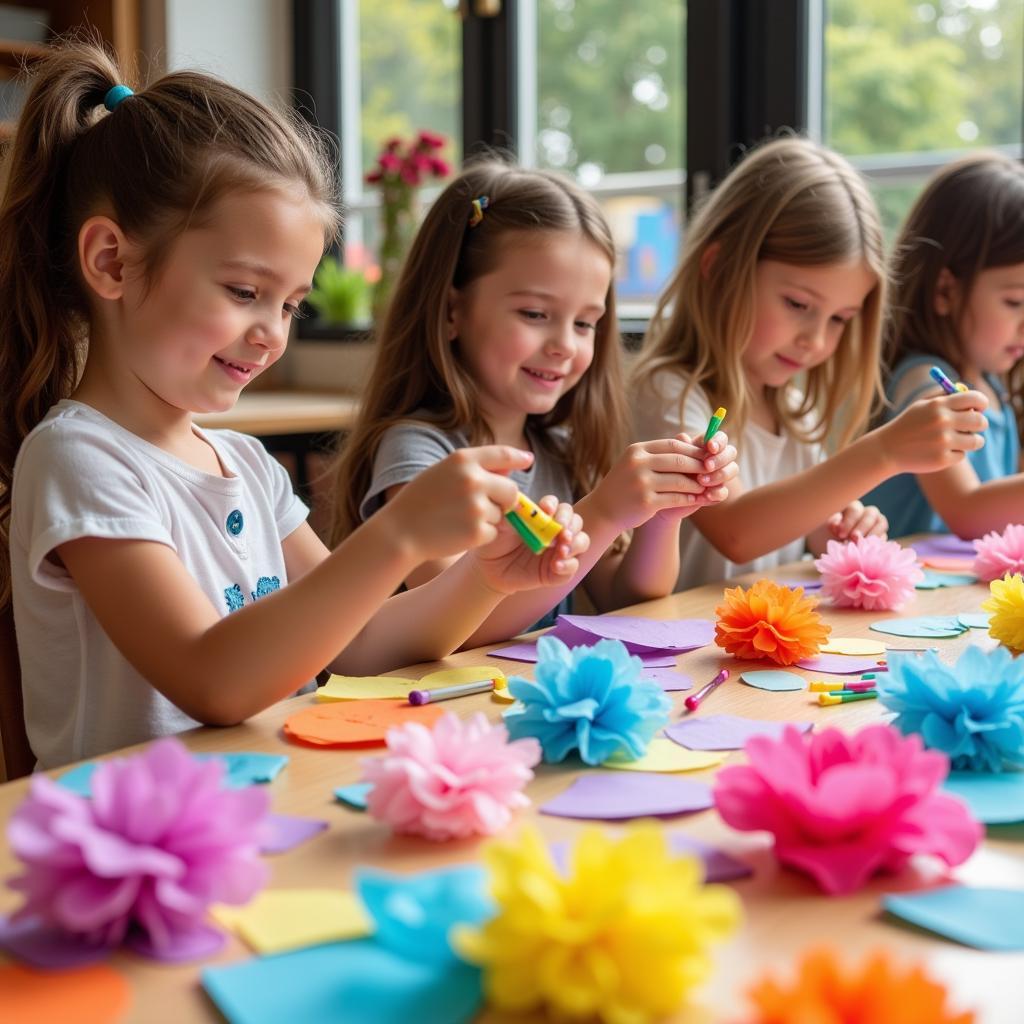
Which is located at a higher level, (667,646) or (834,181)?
(834,181)

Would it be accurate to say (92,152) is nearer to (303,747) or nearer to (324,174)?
(324,174)

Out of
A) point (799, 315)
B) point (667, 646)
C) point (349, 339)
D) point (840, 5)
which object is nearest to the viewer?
point (667, 646)

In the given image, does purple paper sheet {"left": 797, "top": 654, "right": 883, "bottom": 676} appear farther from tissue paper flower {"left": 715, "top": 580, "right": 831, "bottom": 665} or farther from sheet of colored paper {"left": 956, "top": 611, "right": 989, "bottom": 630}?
sheet of colored paper {"left": 956, "top": 611, "right": 989, "bottom": 630}

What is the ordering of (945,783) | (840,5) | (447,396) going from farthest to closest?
(840,5), (447,396), (945,783)

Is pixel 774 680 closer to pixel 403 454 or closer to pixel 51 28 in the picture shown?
pixel 403 454

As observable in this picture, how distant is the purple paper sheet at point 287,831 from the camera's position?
2.02 ft

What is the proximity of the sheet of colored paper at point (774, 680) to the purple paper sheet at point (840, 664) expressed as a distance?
30 mm

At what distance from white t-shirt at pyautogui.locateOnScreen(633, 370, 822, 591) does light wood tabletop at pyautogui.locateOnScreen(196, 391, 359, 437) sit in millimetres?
977

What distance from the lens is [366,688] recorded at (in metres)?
0.91

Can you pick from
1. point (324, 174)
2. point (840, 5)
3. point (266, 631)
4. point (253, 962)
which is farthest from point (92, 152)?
point (840, 5)

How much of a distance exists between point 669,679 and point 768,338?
873mm

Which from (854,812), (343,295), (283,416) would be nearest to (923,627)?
(854,812)

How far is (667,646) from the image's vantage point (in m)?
1.04

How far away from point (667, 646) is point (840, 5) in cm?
208
